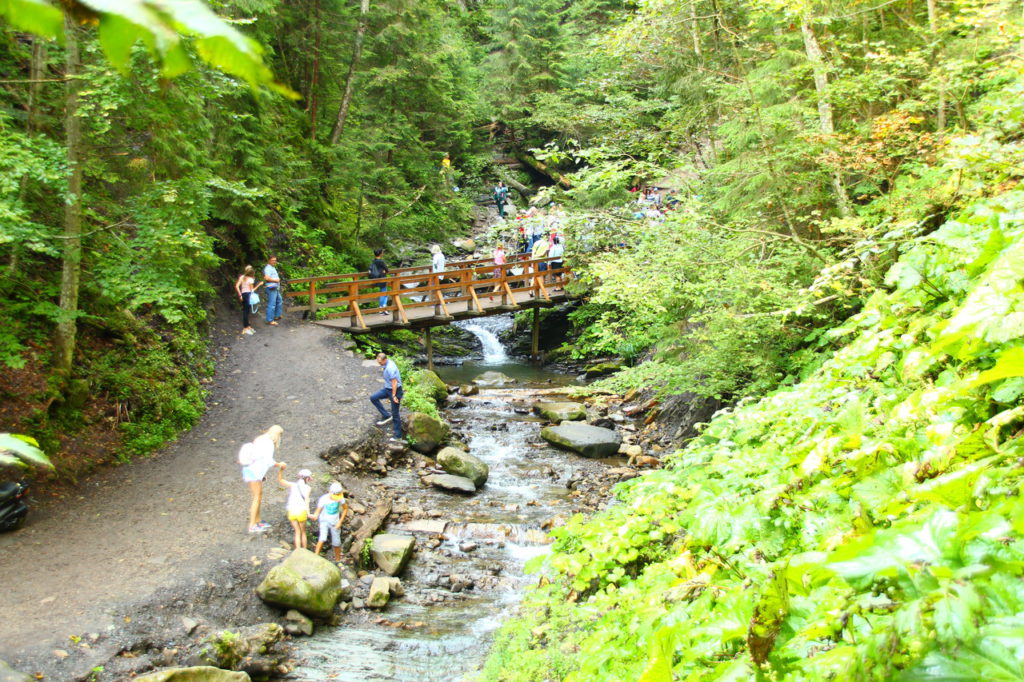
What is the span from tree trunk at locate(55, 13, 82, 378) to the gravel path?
1988mm

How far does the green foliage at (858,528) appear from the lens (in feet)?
4.51

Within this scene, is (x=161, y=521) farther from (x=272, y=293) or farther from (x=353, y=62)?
(x=353, y=62)

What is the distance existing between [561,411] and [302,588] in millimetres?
8471

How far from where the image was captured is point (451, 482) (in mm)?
10805

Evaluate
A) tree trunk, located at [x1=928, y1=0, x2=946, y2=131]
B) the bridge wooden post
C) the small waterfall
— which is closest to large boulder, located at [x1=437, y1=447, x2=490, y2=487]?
tree trunk, located at [x1=928, y1=0, x2=946, y2=131]

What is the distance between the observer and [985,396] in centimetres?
252

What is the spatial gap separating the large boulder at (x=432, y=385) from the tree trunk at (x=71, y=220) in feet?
23.2

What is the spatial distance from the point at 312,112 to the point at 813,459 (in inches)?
861

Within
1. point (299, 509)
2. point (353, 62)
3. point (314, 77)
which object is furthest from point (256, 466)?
point (314, 77)

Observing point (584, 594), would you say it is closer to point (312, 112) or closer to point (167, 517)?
point (167, 517)

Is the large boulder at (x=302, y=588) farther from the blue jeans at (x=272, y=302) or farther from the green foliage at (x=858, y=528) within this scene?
the blue jeans at (x=272, y=302)

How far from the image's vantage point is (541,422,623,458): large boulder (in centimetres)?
1252

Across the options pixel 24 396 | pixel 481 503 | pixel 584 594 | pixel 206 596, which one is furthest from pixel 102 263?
pixel 584 594

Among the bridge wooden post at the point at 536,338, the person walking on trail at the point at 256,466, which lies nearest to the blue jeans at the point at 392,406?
the person walking on trail at the point at 256,466
